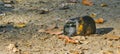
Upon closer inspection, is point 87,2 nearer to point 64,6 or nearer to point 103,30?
point 64,6

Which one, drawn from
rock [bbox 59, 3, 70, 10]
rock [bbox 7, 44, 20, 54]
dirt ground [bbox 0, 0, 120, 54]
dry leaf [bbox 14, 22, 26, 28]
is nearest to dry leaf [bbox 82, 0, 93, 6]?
dirt ground [bbox 0, 0, 120, 54]

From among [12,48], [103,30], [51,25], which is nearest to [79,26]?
[103,30]

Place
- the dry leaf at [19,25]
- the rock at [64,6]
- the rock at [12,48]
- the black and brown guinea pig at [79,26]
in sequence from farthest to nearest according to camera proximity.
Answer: the rock at [64,6]
the dry leaf at [19,25]
the black and brown guinea pig at [79,26]
the rock at [12,48]

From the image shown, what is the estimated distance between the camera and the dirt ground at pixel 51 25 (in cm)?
432

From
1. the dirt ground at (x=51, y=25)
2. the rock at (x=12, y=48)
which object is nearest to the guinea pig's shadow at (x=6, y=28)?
the dirt ground at (x=51, y=25)

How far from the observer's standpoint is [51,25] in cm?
540

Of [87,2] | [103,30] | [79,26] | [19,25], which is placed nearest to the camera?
[79,26]

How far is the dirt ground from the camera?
4316 millimetres

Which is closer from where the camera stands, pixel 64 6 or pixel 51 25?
pixel 51 25

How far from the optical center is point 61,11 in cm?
632

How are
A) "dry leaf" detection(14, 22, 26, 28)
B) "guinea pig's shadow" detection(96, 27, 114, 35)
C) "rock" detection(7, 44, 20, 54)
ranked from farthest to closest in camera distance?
"dry leaf" detection(14, 22, 26, 28)
"guinea pig's shadow" detection(96, 27, 114, 35)
"rock" detection(7, 44, 20, 54)

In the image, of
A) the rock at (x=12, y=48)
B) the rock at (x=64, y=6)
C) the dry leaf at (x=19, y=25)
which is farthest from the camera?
the rock at (x=64, y=6)

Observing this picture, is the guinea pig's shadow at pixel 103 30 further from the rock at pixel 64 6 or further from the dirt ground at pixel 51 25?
the rock at pixel 64 6

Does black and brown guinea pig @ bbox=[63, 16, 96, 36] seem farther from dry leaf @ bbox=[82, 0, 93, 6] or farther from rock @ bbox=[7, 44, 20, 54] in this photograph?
dry leaf @ bbox=[82, 0, 93, 6]
